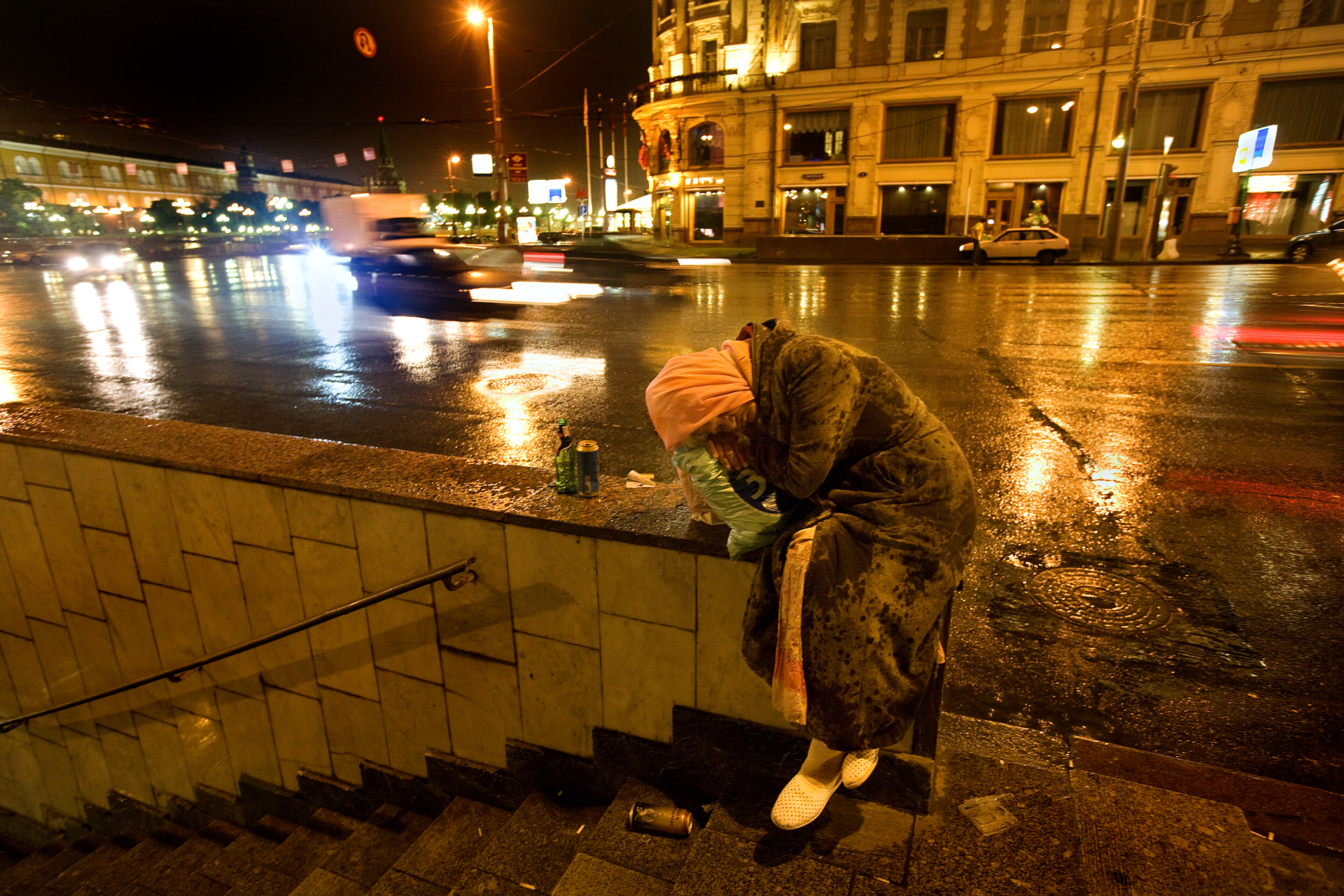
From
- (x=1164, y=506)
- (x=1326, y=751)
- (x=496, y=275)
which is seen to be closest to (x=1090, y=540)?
(x=1164, y=506)

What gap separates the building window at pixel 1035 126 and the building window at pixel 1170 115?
7.68ft

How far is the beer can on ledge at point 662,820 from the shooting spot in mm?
2797

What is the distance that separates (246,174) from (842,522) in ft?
445

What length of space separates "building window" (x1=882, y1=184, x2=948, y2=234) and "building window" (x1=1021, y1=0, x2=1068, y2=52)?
7.49 m

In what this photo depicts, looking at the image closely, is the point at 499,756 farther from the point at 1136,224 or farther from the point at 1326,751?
the point at 1136,224

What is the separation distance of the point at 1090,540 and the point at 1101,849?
2.80m

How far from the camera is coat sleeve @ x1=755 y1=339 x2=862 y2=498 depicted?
2.16m

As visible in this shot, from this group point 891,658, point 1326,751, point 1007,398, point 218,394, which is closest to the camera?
point 891,658

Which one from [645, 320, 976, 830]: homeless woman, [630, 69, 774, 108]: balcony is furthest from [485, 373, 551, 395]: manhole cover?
[630, 69, 774, 108]: balcony

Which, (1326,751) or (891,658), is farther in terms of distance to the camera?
(1326,751)

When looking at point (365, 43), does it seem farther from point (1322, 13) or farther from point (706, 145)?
point (1322, 13)

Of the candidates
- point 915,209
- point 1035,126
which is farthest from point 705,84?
point 1035,126

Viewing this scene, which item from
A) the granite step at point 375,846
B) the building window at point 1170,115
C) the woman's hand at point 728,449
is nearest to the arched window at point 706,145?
the building window at point 1170,115

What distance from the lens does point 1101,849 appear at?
2.37 m
